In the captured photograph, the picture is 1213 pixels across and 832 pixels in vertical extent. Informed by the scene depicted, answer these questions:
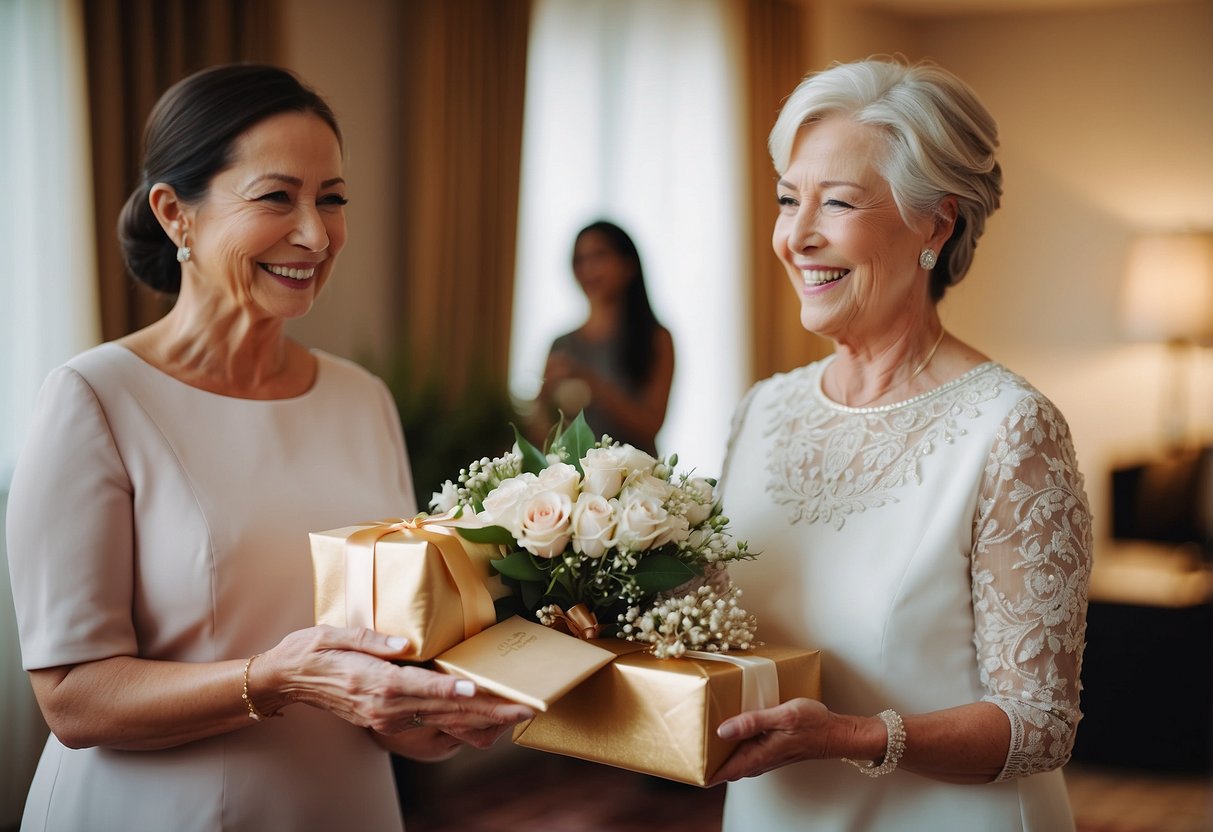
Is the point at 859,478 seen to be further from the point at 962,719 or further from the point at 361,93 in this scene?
the point at 361,93

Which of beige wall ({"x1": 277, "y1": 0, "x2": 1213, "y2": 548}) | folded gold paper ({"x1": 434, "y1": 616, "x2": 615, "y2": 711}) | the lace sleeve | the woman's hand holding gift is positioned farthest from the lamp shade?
the woman's hand holding gift

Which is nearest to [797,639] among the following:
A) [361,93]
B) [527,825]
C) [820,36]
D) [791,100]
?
[791,100]

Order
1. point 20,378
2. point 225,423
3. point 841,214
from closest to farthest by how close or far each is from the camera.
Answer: point 841,214, point 225,423, point 20,378

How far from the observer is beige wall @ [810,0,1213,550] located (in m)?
7.39

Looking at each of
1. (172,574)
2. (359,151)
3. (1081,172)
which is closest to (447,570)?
(172,574)

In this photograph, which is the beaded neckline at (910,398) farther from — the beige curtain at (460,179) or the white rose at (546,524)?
the beige curtain at (460,179)

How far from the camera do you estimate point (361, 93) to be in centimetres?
506

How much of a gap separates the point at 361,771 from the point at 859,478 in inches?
39.2

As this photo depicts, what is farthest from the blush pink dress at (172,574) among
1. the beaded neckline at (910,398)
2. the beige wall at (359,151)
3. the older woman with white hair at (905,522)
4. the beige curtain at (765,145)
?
the beige curtain at (765,145)

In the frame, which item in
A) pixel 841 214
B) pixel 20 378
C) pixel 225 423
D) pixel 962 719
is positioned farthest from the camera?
pixel 20 378

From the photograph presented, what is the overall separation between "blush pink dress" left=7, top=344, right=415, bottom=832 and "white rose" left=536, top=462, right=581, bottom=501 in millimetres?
498

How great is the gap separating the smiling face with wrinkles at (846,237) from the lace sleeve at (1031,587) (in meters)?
0.31

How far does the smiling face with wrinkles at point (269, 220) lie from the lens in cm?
192

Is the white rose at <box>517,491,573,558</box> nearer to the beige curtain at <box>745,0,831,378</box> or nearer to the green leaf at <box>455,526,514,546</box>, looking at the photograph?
the green leaf at <box>455,526,514,546</box>
